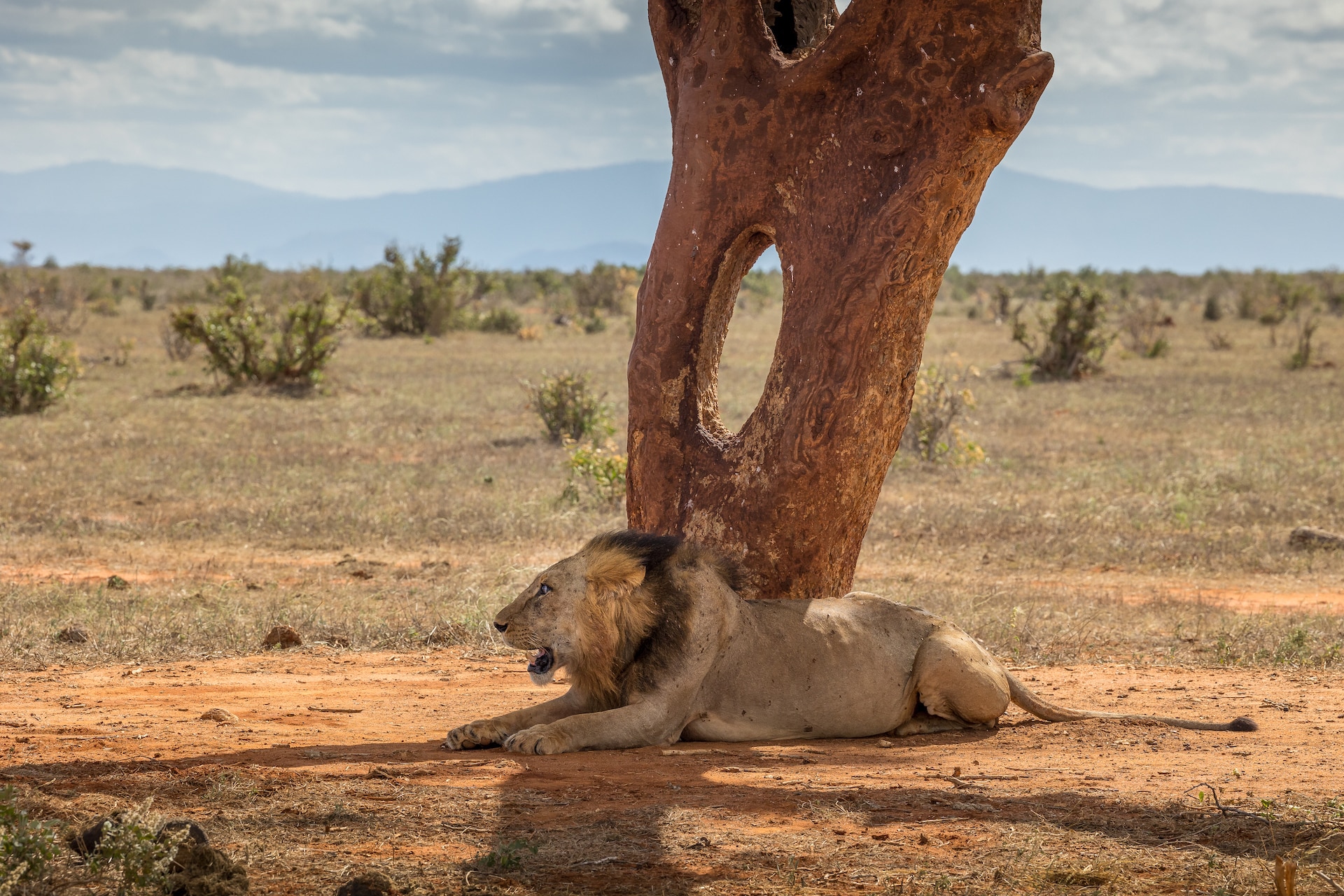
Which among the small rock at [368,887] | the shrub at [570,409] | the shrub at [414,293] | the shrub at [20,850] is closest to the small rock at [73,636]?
the shrub at [20,850]

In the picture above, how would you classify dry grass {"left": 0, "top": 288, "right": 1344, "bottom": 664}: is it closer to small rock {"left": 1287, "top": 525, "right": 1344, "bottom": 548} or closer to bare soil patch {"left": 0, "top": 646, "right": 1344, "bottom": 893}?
small rock {"left": 1287, "top": 525, "right": 1344, "bottom": 548}

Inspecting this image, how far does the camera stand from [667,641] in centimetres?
540

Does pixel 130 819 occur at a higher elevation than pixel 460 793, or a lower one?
higher

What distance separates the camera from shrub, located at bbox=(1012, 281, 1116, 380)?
2405 cm

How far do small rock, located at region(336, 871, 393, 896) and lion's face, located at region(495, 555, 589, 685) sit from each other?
1.75 meters

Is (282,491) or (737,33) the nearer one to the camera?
(737,33)

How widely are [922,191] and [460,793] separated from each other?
12.3 feet

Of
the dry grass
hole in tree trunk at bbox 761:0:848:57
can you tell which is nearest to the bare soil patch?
the dry grass

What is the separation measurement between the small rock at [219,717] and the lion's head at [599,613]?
1521 millimetres

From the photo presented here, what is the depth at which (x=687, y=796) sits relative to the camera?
453 centimetres

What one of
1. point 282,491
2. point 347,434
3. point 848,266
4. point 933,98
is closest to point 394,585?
point 282,491

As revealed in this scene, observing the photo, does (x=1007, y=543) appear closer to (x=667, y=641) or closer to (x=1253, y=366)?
(x=667, y=641)

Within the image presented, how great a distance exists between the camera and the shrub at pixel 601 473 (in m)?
12.6

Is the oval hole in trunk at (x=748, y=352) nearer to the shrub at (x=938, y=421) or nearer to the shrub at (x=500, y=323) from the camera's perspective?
the shrub at (x=938, y=421)
